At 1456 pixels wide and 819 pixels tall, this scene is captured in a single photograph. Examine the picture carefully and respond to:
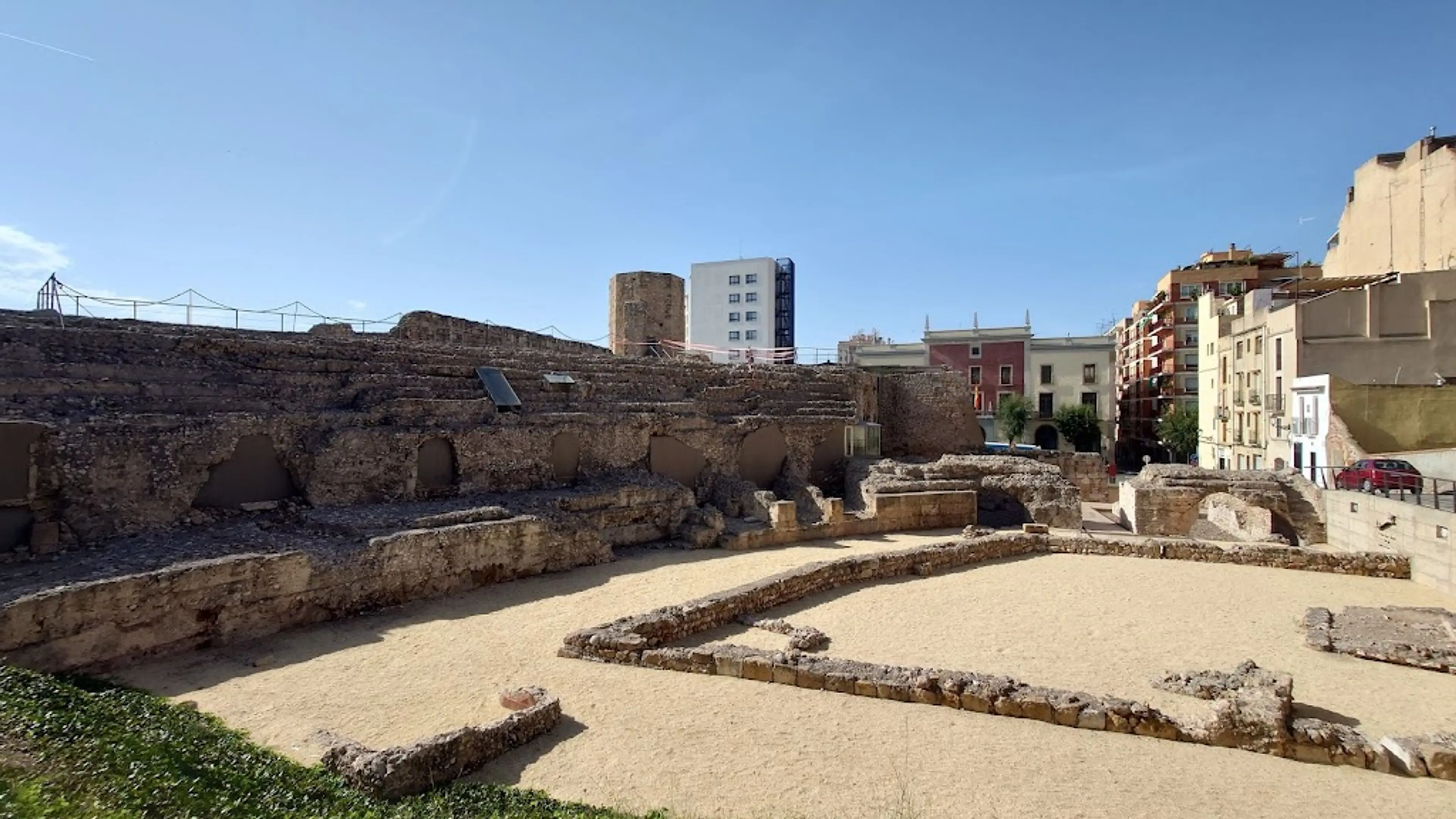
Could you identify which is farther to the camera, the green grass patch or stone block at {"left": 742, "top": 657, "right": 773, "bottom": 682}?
stone block at {"left": 742, "top": 657, "right": 773, "bottom": 682}

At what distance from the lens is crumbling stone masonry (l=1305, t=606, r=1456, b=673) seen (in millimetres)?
9586

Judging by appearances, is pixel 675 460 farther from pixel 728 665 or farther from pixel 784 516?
pixel 728 665

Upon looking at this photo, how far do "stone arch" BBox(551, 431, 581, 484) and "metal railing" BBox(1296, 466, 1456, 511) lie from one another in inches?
698

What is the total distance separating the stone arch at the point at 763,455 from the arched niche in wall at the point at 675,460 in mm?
1587

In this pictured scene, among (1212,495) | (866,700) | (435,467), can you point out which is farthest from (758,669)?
(1212,495)

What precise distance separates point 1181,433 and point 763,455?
89.7 ft

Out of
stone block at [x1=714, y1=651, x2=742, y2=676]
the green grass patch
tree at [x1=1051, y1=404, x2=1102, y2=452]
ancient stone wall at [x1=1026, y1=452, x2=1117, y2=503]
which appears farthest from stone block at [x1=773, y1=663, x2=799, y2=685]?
tree at [x1=1051, y1=404, x2=1102, y2=452]

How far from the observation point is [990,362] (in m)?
42.2

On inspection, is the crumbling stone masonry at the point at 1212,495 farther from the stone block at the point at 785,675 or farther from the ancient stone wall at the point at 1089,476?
the stone block at the point at 785,675

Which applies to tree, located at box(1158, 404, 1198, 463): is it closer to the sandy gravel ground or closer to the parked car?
the parked car

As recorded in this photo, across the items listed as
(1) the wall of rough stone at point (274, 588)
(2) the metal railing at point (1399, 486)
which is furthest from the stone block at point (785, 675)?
(2) the metal railing at point (1399, 486)

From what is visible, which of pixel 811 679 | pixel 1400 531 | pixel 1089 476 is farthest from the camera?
pixel 1089 476

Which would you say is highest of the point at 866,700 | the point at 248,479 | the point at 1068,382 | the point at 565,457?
the point at 1068,382

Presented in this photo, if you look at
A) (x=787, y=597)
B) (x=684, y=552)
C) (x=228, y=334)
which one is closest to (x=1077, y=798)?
(x=787, y=597)
